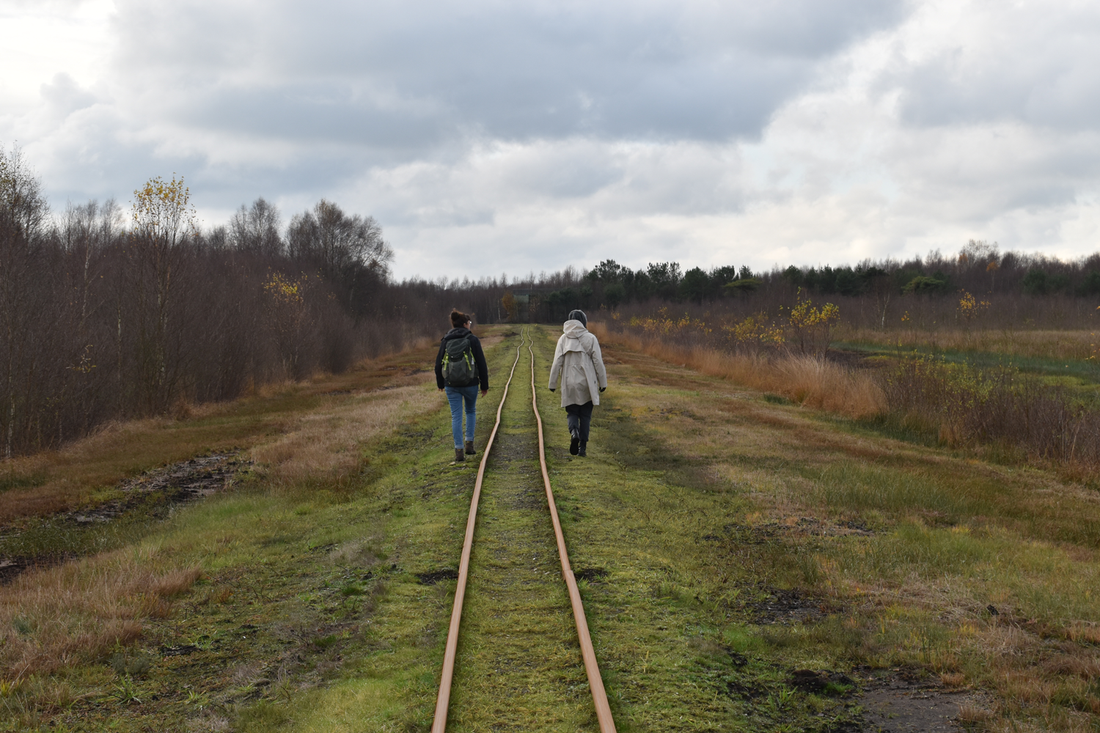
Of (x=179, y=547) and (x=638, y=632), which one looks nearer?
(x=638, y=632)

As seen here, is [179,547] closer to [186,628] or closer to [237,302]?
[186,628]

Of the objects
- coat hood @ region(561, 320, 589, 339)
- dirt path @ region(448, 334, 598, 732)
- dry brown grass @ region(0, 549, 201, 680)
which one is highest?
coat hood @ region(561, 320, 589, 339)

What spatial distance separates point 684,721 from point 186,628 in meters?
3.98

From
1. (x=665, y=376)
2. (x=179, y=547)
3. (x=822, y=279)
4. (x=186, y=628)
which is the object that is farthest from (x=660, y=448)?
(x=822, y=279)

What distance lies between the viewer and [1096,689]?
4520 mm

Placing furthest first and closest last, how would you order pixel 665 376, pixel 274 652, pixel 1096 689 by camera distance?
pixel 665 376 → pixel 274 652 → pixel 1096 689

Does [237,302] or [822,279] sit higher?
[822,279]

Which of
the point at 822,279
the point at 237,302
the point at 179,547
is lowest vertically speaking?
the point at 179,547

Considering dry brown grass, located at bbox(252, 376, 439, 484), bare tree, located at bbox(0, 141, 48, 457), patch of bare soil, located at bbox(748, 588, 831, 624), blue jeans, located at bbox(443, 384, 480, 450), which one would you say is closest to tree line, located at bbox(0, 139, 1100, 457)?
bare tree, located at bbox(0, 141, 48, 457)

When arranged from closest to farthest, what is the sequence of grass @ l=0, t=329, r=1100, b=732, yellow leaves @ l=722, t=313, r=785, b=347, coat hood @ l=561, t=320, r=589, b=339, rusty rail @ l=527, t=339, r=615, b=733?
rusty rail @ l=527, t=339, r=615, b=733, grass @ l=0, t=329, r=1100, b=732, coat hood @ l=561, t=320, r=589, b=339, yellow leaves @ l=722, t=313, r=785, b=347

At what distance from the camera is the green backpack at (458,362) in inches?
451

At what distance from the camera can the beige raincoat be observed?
11.4 meters

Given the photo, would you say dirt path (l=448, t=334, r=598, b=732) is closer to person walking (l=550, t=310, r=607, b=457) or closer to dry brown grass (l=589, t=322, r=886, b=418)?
person walking (l=550, t=310, r=607, b=457)

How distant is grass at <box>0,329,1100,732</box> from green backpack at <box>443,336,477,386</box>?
1.43 metres
